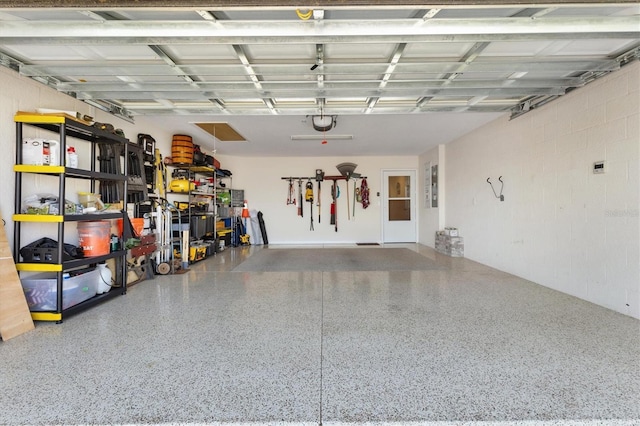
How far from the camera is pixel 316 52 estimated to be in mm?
2777

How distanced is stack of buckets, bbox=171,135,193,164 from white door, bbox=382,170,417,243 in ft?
17.0

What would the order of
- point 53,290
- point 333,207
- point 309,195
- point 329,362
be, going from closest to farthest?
point 329,362
point 53,290
point 309,195
point 333,207

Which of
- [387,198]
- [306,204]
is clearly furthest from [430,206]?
[306,204]

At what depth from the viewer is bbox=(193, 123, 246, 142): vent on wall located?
5.36 m

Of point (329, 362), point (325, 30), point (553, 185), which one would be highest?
point (325, 30)

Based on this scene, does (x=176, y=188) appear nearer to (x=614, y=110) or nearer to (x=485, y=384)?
(x=485, y=384)

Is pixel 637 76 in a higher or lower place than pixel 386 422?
higher

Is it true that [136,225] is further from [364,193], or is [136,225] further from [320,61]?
[364,193]

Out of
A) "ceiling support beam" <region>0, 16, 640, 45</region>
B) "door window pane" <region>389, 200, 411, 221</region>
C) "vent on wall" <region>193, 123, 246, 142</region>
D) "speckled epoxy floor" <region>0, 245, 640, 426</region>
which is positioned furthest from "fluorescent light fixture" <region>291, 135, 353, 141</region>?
"ceiling support beam" <region>0, 16, 640, 45</region>

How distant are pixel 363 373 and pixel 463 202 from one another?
5.11 metres

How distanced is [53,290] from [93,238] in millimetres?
584

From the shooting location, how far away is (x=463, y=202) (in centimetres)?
620

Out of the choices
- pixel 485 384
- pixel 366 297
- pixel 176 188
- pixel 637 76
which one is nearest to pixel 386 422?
pixel 485 384

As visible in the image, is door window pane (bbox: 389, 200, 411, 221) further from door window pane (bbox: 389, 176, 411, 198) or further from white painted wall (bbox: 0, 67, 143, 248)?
white painted wall (bbox: 0, 67, 143, 248)
